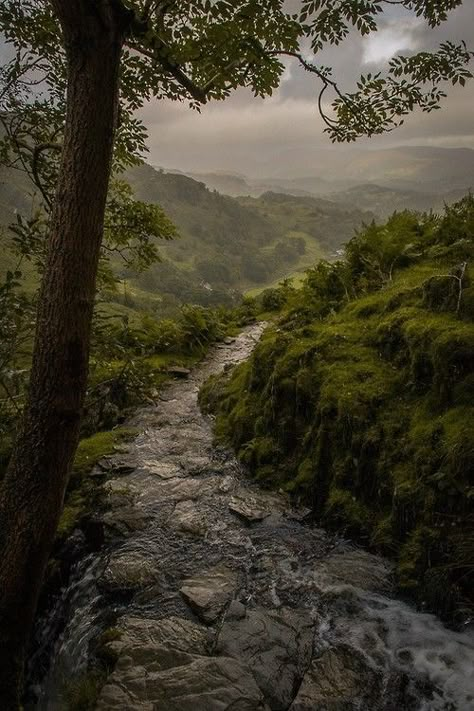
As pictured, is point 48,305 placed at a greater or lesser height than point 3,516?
greater

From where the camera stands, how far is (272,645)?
3.86 m

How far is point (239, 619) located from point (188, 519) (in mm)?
1926

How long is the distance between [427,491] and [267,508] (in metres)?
2.29

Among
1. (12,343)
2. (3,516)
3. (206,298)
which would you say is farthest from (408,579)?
(206,298)

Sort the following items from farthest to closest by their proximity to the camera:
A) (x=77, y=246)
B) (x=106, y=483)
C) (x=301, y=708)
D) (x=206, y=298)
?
(x=206, y=298), (x=106, y=483), (x=77, y=246), (x=301, y=708)

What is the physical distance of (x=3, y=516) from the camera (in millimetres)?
3762

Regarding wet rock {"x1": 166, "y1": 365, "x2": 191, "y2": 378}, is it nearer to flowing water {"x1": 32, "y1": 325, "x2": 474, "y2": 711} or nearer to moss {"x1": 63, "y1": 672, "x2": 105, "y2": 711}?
flowing water {"x1": 32, "y1": 325, "x2": 474, "y2": 711}

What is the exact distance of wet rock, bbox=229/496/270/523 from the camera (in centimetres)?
575

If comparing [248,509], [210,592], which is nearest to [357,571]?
[210,592]

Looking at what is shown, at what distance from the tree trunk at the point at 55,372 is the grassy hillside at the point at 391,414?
3407 millimetres

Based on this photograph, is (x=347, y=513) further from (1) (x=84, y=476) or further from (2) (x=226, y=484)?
(1) (x=84, y=476)

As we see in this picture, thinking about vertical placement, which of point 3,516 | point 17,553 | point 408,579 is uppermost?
point 3,516

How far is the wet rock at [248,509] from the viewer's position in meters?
5.75

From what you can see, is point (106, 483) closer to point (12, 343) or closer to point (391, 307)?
point (12, 343)
